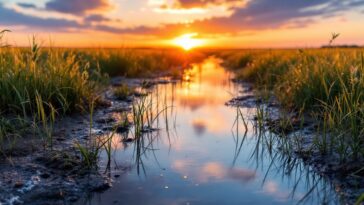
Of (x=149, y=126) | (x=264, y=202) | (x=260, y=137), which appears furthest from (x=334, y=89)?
(x=264, y=202)

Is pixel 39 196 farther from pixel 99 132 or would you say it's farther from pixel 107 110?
pixel 107 110

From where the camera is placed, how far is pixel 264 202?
11.8 feet

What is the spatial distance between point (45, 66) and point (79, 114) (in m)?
1.23

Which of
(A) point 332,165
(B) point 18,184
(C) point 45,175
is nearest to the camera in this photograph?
(B) point 18,184

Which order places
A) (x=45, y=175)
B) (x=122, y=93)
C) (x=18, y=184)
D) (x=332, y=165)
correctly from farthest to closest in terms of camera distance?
(x=122, y=93)
(x=332, y=165)
(x=45, y=175)
(x=18, y=184)

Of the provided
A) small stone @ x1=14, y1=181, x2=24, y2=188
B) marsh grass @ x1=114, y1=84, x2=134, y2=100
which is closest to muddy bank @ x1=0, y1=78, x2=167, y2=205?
small stone @ x1=14, y1=181, x2=24, y2=188

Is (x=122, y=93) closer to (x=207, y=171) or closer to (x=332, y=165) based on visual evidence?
(x=207, y=171)

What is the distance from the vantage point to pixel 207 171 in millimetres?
4398

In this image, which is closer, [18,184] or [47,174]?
[18,184]

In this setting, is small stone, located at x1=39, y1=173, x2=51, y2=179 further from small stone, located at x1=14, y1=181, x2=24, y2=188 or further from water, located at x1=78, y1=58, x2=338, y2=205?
water, located at x1=78, y1=58, x2=338, y2=205

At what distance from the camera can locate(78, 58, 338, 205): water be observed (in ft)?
12.0

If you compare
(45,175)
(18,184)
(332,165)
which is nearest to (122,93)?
(45,175)

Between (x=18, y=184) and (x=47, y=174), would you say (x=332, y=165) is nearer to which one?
(x=47, y=174)

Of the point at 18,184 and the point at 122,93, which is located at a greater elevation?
the point at 122,93
